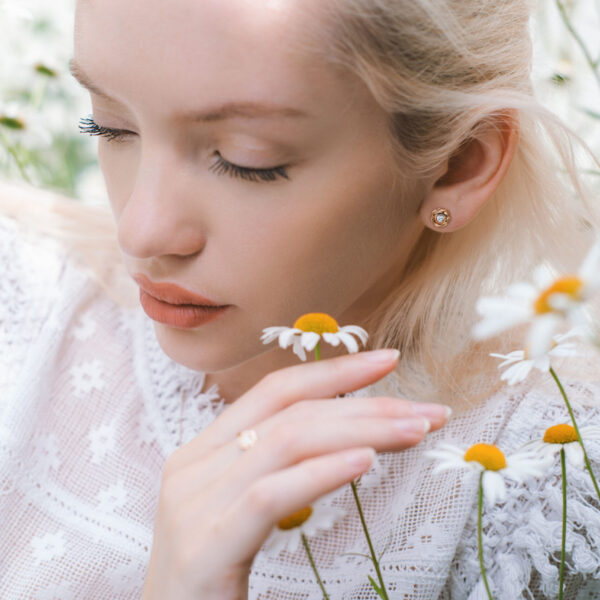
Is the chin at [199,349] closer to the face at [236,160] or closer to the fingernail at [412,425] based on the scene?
the face at [236,160]

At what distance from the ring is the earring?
0.35m

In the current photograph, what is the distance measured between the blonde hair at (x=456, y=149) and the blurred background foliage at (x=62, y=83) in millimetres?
82

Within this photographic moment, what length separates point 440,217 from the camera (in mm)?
775

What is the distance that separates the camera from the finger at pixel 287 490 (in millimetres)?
455

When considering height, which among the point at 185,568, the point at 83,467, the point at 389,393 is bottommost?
the point at 83,467

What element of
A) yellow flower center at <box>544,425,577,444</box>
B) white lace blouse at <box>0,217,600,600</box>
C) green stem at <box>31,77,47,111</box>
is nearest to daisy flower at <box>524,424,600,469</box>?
yellow flower center at <box>544,425,577,444</box>

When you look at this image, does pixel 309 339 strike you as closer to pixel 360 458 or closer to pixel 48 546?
pixel 360 458

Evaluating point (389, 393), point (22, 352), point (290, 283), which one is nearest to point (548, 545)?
point (389, 393)

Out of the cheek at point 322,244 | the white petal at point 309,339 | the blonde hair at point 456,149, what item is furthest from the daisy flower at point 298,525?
the blonde hair at point 456,149

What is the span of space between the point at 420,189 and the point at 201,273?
0.25m

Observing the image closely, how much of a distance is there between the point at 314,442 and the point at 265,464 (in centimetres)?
4

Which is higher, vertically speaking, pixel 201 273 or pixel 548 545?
pixel 201 273

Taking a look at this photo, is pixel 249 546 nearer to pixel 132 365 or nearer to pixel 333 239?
pixel 333 239

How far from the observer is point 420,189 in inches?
29.7
